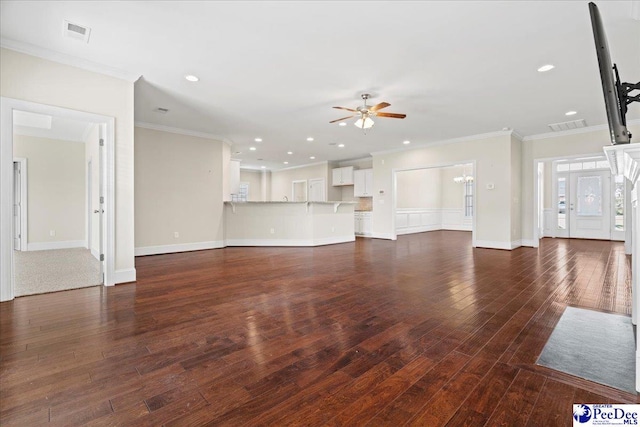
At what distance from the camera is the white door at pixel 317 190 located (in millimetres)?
11192

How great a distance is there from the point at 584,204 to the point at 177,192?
11352mm

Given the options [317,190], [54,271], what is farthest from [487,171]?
[54,271]

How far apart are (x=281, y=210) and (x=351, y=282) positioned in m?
3.94

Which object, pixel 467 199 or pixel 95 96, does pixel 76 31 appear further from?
pixel 467 199

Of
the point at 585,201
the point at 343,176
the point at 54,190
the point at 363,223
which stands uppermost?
the point at 343,176

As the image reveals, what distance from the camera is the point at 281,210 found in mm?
7438

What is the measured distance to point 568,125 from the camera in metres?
6.13

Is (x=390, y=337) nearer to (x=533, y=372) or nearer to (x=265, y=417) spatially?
(x=533, y=372)

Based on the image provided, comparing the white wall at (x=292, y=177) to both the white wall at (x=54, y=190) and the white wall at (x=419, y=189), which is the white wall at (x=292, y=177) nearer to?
the white wall at (x=419, y=189)

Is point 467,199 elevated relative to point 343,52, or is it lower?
lower

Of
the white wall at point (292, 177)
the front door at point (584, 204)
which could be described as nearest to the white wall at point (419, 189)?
the white wall at point (292, 177)

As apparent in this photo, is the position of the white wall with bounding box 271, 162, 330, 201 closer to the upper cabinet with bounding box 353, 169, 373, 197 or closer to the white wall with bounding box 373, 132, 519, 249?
the upper cabinet with bounding box 353, 169, 373, 197

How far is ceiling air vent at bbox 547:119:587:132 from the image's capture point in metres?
A: 5.93

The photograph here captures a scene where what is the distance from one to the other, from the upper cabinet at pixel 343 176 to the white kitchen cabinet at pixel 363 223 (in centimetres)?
136
